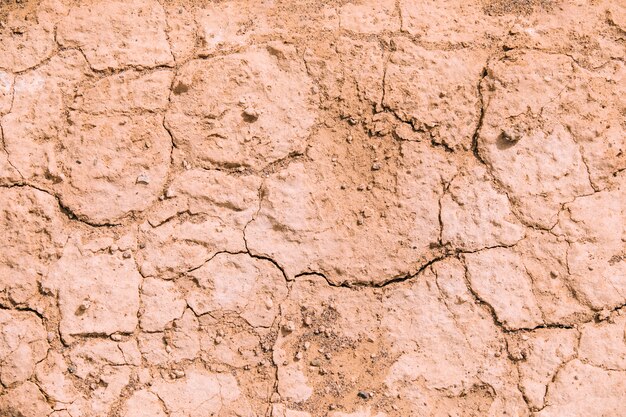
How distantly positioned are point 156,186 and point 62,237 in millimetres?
338

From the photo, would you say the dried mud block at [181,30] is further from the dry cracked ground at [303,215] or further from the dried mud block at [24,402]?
the dried mud block at [24,402]

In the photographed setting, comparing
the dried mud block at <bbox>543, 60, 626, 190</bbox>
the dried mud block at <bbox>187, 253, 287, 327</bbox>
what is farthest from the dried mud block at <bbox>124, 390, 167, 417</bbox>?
the dried mud block at <bbox>543, 60, 626, 190</bbox>

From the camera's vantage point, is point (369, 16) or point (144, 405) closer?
point (144, 405)

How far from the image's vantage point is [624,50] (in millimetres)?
2295

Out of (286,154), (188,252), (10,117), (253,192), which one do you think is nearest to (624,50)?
(286,154)

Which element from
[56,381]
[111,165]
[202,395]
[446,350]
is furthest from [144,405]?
[446,350]

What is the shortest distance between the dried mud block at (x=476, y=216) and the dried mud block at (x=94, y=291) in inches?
40.6

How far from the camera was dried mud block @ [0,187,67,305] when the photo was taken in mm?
2074

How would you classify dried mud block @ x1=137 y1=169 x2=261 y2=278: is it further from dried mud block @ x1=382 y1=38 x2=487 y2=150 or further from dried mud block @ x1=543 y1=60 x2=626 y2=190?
dried mud block @ x1=543 y1=60 x2=626 y2=190

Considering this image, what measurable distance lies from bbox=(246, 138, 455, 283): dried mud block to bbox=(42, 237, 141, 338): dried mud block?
42 centimetres

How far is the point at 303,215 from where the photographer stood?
215cm

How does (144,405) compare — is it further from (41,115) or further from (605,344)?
(605,344)

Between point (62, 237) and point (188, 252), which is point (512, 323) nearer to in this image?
point (188, 252)

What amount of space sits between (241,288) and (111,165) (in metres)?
0.59
